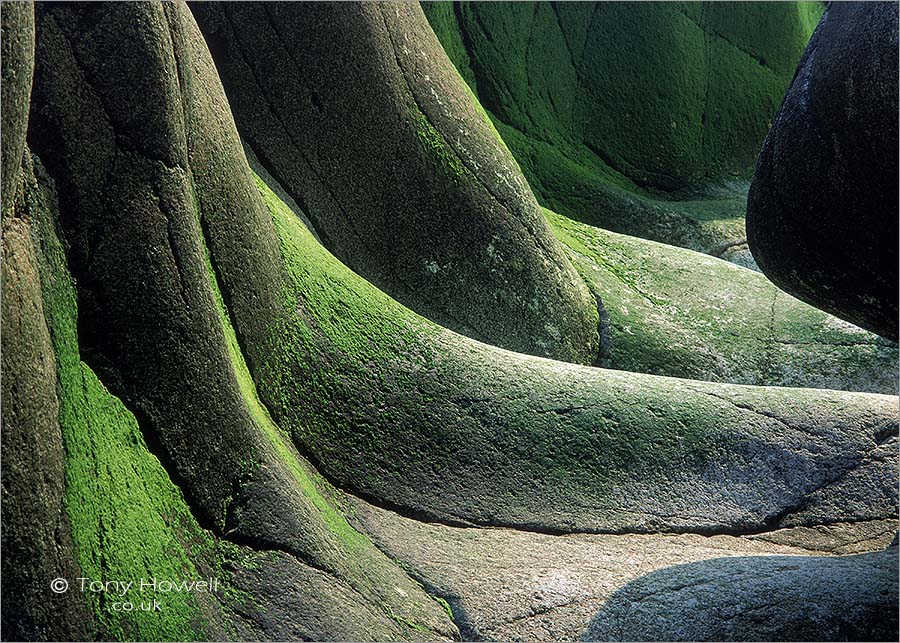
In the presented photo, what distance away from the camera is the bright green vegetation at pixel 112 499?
161 cm

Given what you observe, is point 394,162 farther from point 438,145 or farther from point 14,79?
point 14,79

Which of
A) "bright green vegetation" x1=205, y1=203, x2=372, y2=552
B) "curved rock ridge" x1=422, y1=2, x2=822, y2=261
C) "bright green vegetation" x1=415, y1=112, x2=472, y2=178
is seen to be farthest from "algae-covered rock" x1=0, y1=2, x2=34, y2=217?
"curved rock ridge" x1=422, y1=2, x2=822, y2=261

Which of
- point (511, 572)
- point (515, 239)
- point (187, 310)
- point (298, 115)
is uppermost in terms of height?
point (298, 115)

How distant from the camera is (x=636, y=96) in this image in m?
5.50

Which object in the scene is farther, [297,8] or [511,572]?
[297,8]

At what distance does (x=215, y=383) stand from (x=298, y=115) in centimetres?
136

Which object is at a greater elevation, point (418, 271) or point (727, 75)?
point (727, 75)

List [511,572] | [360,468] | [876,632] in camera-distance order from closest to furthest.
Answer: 1. [876,632]
2. [511,572]
3. [360,468]

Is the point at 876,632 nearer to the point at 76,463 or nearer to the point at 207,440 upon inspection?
the point at 207,440

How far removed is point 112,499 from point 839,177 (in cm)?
126

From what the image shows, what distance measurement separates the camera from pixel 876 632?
1.97m

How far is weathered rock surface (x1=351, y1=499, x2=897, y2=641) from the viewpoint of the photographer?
201cm

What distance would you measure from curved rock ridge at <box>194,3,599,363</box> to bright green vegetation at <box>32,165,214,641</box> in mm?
1342

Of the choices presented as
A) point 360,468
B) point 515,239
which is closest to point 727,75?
point 515,239
